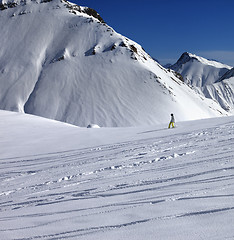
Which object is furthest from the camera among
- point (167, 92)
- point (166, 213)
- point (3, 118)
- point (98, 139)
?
point (167, 92)

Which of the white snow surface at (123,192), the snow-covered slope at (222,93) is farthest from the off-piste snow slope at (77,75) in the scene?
the snow-covered slope at (222,93)

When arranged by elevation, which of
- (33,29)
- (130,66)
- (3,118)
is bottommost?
(3,118)

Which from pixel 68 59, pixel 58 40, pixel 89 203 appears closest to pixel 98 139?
pixel 89 203

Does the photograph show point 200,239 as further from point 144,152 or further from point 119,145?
point 119,145

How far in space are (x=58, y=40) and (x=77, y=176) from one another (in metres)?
80.0

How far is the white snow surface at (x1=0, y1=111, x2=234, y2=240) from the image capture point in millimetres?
3418

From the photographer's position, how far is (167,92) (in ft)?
213

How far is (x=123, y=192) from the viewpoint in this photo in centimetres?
521

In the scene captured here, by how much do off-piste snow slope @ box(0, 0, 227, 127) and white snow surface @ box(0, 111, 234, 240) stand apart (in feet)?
142

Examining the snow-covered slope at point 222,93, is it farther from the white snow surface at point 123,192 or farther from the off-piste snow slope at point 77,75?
the white snow surface at point 123,192

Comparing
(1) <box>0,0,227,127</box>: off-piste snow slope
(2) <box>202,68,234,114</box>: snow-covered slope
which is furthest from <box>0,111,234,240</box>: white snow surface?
(2) <box>202,68,234,114</box>: snow-covered slope

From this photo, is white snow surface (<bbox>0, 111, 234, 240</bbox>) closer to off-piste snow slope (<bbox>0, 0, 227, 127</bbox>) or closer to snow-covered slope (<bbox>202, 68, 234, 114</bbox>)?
off-piste snow slope (<bbox>0, 0, 227, 127</bbox>)

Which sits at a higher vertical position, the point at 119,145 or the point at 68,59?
the point at 68,59

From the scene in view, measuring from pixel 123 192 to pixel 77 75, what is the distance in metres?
65.9
